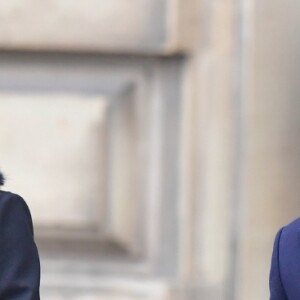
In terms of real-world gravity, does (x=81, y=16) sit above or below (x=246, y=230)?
above

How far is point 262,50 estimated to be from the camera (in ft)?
20.2

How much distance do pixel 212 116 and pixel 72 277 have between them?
112 centimetres

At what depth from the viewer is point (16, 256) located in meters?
3.86

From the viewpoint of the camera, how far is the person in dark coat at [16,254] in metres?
3.84

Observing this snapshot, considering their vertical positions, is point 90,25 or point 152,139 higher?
point 90,25

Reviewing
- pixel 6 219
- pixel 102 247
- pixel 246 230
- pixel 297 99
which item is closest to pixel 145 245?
pixel 102 247

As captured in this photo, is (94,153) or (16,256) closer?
(16,256)

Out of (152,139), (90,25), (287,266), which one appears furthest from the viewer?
(152,139)

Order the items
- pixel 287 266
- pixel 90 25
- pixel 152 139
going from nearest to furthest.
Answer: pixel 287 266 < pixel 90 25 < pixel 152 139

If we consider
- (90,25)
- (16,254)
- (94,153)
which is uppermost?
(90,25)

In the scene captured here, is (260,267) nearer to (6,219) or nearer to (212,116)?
(212,116)

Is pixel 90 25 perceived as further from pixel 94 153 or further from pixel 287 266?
pixel 287 266

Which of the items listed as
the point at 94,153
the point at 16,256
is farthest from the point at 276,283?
the point at 94,153

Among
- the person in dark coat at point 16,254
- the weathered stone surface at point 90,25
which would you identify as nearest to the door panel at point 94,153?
the weathered stone surface at point 90,25
